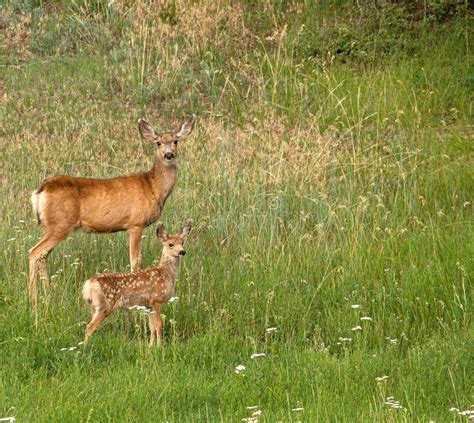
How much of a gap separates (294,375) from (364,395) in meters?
0.52

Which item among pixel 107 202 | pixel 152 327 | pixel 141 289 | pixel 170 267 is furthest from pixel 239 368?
pixel 107 202

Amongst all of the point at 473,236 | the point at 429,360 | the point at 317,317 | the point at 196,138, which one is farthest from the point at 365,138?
the point at 429,360

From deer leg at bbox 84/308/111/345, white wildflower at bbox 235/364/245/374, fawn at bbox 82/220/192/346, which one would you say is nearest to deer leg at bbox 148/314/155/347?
fawn at bbox 82/220/192/346

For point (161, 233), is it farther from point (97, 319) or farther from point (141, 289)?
point (97, 319)

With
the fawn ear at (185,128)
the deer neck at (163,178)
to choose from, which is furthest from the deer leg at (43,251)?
the fawn ear at (185,128)

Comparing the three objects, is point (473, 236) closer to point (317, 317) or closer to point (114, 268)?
point (317, 317)

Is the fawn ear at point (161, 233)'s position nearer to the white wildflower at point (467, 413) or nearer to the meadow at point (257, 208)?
the meadow at point (257, 208)

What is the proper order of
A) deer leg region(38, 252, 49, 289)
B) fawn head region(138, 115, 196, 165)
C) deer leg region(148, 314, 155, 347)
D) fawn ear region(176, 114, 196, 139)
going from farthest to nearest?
fawn ear region(176, 114, 196, 139) < fawn head region(138, 115, 196, 165) < deer leg region(38, 252, 49, 289) < deer leg region(148, 314, 155, 347)

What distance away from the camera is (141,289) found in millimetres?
10125

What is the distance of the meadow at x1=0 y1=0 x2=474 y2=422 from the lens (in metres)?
8.55

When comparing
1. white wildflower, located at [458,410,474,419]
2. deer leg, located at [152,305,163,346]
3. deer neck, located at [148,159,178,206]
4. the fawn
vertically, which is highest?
deer neck, located at [148,159,178,206]

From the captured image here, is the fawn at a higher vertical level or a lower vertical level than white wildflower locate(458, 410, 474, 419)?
higher

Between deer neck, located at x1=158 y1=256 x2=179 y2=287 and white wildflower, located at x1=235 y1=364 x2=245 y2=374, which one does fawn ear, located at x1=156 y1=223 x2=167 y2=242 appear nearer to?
deer neck, located at x1=158 y1=256 x2=179 y2=287

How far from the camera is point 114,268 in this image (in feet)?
37.7
